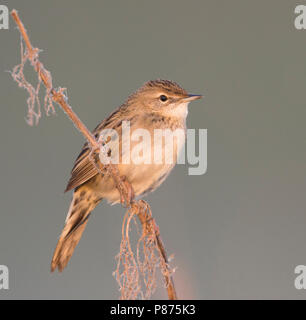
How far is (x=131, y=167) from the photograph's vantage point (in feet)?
9.29

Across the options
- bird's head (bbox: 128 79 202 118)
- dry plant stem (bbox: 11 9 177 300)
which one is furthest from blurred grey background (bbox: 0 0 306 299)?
bird's head (bbox: 128 79 202 118)

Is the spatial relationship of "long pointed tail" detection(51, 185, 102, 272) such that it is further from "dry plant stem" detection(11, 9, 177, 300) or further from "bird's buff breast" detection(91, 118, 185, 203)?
"dry plant stem" detection(11, 9, 177, 300)

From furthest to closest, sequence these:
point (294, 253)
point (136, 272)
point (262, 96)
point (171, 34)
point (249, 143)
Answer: point (171, 34) < point (262, 96) < point (249, 143) < point (294, 253) < point (136, 272)

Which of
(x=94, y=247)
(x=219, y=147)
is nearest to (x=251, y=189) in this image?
(x=219, y=147)

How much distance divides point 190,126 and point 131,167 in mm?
818

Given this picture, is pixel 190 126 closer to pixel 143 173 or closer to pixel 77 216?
pixel 143 173

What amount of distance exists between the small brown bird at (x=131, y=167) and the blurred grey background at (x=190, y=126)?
0.62 ft

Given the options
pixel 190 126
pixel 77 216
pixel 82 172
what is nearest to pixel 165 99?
pixel 190 126

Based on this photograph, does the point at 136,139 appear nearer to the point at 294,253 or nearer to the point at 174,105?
the point at 174,105

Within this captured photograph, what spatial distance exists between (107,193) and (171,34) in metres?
2.86

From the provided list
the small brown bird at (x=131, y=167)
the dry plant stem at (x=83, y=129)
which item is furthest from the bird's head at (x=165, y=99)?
the dry plant stem at (x=83, y=129)

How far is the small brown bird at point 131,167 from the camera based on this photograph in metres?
2.86

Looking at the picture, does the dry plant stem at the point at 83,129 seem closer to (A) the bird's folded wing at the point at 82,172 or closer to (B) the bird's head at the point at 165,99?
(A) the bird's folded wing at the point at 82,172

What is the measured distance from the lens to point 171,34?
215 inches
